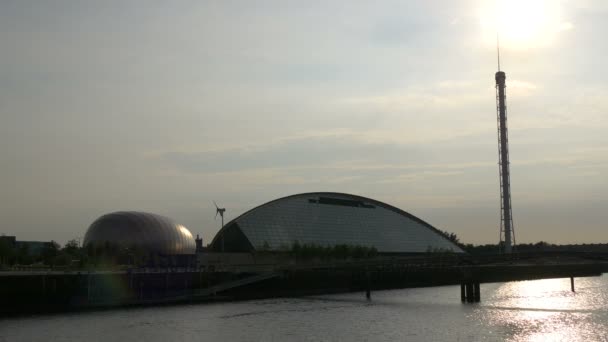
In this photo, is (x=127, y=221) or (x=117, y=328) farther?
(x=127, y=221)

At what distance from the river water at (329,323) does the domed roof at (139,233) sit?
51471 millimetres

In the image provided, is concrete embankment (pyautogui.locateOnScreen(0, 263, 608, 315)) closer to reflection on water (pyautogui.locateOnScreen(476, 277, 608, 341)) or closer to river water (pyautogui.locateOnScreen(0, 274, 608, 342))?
river water (pyautogui.locateOnScreen(0, 274, 608, 342))

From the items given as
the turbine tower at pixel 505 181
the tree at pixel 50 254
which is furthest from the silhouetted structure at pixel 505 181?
the tree at pixel 50 254

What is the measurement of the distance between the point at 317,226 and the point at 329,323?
106446 mm

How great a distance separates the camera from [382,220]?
19575cm

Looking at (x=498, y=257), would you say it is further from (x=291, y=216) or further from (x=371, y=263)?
A: (x=291, y=216)

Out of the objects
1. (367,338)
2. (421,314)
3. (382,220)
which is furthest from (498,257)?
(382,220)

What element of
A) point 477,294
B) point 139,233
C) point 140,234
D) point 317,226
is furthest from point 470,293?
point 317,226

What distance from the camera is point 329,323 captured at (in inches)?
2670

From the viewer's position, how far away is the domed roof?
137500 mm

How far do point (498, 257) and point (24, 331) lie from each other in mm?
68037

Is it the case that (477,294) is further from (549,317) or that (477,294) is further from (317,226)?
(317,226)

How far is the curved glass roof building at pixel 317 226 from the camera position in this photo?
156875 millimetres

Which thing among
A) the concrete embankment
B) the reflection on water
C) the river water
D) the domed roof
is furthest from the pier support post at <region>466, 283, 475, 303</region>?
the domed roof
